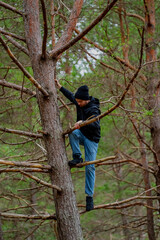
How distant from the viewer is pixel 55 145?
11.8 ft

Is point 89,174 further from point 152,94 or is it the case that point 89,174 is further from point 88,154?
point 152,94

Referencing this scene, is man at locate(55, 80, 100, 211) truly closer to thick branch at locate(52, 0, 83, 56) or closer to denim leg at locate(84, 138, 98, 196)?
denim leg at locate(84, 138, 98, 196)

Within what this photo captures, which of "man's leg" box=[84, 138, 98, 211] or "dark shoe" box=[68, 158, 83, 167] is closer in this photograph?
"dark shoe" box=[68, 158, 83, 167]

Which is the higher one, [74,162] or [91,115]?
[91,115]

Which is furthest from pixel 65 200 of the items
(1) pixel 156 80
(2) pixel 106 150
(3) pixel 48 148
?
(2) pixel 106 150

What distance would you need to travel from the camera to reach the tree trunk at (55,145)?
3.44 meters

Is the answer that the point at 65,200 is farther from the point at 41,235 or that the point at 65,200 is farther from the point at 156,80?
the point at 41,235

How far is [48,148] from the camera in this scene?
11.9 feet

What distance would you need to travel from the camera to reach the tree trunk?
3.44 meters

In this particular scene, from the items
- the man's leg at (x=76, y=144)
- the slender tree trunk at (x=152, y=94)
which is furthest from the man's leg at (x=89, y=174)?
the slender tree trunk at (x=152, y=94)

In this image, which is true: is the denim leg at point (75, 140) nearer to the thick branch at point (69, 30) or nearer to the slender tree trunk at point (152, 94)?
the thick branch at point (69, 30)

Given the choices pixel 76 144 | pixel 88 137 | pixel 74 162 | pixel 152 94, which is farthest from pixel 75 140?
pixel 152 94

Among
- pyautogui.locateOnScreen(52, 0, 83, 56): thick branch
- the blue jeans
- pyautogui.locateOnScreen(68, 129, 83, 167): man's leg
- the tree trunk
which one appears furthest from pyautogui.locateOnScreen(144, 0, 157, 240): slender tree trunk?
the tree trunk

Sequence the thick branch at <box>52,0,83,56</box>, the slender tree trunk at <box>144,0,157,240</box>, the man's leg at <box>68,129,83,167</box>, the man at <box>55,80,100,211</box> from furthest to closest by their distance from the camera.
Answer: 1. the slender tree trunk at <box>144,0,157,240</box>
2. the thick branch at <box>52,0,83,56</box>
3. the man at <box>55,80,100,211</box>
4. the man's leg at <box>68,129,83,167</box>
